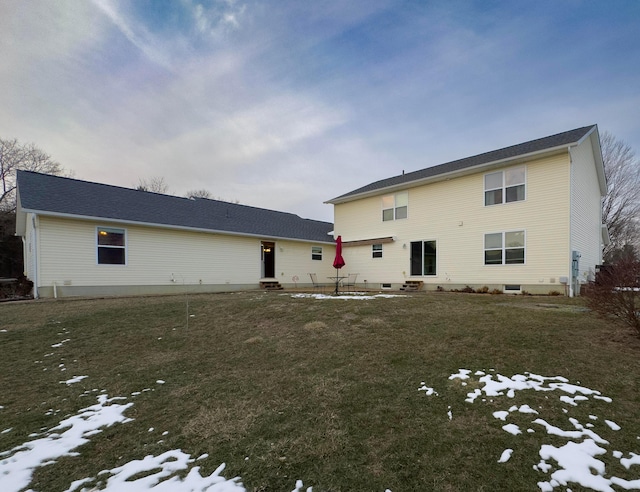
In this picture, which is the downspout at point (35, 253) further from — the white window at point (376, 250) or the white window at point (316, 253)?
the white window at point (376, 250)

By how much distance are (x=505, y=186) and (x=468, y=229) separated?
2167 mm

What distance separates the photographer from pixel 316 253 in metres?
20.1

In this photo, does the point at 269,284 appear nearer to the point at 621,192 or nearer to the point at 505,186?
the point at 505,186

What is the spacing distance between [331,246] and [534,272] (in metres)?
11.6

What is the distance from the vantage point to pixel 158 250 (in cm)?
1396

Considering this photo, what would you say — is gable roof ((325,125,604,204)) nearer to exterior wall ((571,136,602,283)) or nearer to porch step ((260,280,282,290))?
exterior wall ((571,136,602,283))

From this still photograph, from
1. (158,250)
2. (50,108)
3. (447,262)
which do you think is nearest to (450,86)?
(447,262)

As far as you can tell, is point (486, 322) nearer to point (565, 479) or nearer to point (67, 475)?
point (565, 479)

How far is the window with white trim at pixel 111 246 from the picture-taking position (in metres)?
12.6

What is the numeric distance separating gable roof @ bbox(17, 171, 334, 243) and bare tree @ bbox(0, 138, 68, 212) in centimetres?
1719

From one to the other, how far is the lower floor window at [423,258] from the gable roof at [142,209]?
6427mm

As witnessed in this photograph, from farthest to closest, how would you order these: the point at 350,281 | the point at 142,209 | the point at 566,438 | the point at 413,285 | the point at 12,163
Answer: the point at 12,163 < the point at 350,281 < the point at 413,285 < the point at 142,209 < the point at 566,438

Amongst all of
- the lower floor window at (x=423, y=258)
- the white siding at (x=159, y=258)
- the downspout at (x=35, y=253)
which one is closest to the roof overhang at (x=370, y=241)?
the lower floor window at (x=423, y=258)

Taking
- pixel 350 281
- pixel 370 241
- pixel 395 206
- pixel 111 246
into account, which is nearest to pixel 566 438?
pixel 395 206
